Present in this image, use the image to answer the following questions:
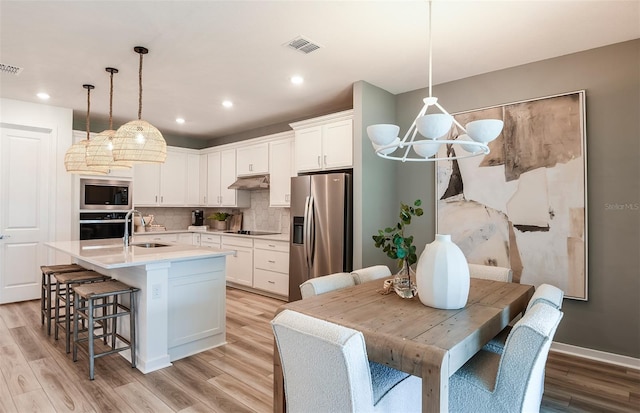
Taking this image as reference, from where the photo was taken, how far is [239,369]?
113 inches

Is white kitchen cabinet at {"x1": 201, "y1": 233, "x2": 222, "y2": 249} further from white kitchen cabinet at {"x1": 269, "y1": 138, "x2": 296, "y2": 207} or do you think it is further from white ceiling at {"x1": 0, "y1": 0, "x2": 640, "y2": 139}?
white ceiling at {"x1": 0, "y1": 0, "x2": 640, "y2": 139}

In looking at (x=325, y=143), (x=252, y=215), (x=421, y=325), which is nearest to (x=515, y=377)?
(x=421, y=325)

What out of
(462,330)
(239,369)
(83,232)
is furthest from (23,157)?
(462,330)

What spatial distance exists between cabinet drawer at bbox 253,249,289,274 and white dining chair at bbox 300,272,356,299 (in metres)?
2.38

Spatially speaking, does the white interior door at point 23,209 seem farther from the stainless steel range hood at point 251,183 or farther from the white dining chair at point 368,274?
the white dining chair at point 368,274

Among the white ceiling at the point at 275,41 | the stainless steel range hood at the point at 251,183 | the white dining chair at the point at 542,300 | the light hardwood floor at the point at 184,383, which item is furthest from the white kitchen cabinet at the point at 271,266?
the white dining chair at the point at 542,300

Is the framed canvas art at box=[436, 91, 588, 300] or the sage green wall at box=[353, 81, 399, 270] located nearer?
the framed canvas art at box=[436, 91, 588, 300]

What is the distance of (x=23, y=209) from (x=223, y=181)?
108 inches

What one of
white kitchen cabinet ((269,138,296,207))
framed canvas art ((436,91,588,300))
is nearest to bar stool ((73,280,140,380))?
white kitchen cabinet ((269,138,296,207))

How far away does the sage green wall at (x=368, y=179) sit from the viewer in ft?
12.6

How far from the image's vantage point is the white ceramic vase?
1.84 metres

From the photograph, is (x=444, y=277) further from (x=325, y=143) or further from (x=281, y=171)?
(x=281, y=171)

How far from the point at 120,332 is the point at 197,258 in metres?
1.09

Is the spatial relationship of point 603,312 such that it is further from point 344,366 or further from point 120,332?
point 120,332
